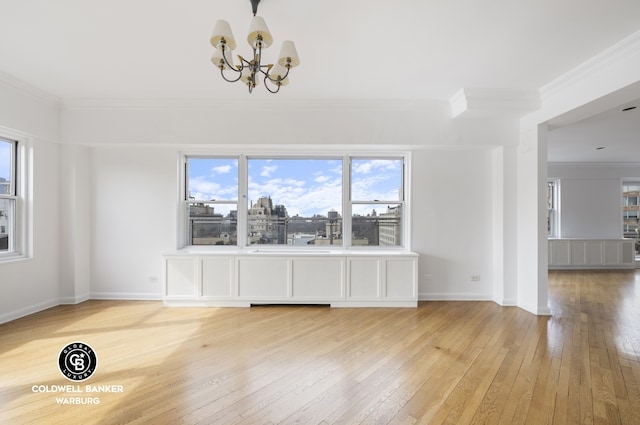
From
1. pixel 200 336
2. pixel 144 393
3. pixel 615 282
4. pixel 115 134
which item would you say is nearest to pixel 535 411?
pixel 144 393

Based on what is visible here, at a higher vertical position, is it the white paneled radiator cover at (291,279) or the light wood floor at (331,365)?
the white paneled radiator cover at (291,279)

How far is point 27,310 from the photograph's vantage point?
341 centimetres

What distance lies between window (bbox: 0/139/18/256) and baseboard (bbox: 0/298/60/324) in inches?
29.1

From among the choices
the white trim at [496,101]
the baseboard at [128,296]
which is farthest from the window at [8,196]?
the white trim at [496,101]

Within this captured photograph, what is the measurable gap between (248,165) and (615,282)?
7.43 meters

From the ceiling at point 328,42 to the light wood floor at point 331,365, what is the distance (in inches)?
111

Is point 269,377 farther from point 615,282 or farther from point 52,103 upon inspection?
point 615,282

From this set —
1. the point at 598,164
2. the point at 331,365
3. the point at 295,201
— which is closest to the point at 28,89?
the point at 295,201

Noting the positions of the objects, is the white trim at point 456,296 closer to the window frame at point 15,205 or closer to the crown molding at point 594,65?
the crown molding at point 594,65

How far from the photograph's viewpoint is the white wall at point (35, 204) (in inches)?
125

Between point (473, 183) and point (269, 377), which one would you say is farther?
point (473, 183)

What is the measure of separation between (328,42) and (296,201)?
2.38 metres

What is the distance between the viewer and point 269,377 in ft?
7.01

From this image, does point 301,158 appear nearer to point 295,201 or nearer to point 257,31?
point 295,201
